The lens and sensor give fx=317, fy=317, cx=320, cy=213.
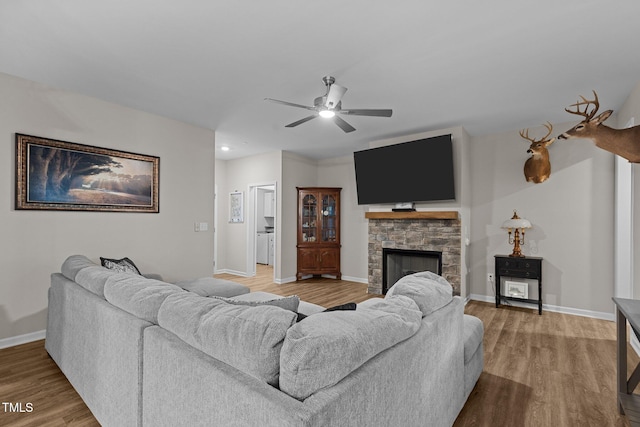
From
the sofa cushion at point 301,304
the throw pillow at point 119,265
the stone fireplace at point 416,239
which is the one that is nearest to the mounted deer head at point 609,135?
the stone fireplace at point 416,239

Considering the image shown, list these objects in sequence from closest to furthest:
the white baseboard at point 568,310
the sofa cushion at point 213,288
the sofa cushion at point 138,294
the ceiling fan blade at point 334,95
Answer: the sofa cushion at point 138,294 → the ceiling fan blade at point 334,95 → the sofa cushion at point 213,288 → the white baseboard at point 568,310

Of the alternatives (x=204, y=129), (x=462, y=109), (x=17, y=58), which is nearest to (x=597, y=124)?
(x=462, y=109)

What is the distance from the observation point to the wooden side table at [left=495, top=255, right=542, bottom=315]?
4.09 metres

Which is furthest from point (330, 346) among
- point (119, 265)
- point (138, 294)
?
point (119, 265)

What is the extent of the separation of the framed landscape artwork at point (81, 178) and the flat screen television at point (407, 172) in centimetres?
311

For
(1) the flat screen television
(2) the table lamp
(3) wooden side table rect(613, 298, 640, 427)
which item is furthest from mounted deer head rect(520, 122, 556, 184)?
(3) wooden side table rect(613, 298, 640, 427)

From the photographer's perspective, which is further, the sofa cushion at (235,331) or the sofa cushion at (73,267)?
the sofa cushion at (73,267)

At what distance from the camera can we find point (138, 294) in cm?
158

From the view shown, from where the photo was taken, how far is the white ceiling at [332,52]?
203 centimetres

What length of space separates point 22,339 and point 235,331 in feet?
10.7

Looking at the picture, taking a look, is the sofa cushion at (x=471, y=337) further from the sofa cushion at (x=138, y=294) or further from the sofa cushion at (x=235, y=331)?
the sofa cushion at (x=138, y=294)

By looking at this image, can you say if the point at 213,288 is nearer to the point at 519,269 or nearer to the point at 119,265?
the point at 119,265

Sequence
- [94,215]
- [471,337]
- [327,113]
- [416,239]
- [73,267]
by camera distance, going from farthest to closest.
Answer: [416,239], [94,215], [327,113], [73,267], [471,337]

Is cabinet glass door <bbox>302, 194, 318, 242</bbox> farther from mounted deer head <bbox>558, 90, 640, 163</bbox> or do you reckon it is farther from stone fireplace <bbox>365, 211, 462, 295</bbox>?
mounted deer head <bbox>558, 90, 640, 163</bbox>
